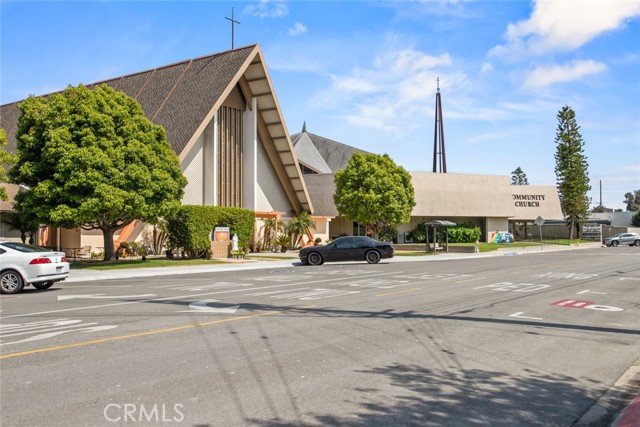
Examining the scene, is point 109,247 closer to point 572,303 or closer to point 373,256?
point 373,256

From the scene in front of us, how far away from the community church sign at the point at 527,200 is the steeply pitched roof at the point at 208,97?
29599 mm

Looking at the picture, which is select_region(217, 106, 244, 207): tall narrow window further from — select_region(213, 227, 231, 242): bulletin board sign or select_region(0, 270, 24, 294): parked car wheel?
select_region(0, 270, 24, 294): parked car wheel

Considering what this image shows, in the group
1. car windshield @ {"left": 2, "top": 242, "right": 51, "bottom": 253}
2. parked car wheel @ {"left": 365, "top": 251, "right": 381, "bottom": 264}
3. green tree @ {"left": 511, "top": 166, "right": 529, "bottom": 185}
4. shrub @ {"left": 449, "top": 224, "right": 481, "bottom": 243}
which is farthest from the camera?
green tree @ {"left": 511, "top": 166, "right": 529, "bottom": 185}

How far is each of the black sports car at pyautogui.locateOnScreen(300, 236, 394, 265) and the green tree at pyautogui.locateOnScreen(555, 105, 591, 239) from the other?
174 feet

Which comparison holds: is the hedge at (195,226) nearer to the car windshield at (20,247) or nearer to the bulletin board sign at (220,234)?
the bulletin board sign at (220,234)

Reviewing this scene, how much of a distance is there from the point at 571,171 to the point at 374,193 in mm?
45249

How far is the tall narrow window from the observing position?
1519 inches

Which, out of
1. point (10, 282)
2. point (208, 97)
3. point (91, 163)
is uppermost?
point (208, 97)

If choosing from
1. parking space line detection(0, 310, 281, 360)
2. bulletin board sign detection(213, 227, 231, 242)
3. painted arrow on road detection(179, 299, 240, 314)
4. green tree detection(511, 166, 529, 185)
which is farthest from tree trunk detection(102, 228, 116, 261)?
green tree detection(511, 166, 529, 185)

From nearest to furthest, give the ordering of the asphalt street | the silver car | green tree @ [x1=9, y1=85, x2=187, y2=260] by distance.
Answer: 1. the asphalt street
2. green tree @ [x1=9, y1=85, x2=187, y2=260]
3. the silver car

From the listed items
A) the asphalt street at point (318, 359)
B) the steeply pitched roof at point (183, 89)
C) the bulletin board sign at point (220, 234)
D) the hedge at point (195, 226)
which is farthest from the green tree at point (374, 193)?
the asphalt street at point (318, 359)

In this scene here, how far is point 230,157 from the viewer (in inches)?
1549

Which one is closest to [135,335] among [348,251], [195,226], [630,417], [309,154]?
[630,417]

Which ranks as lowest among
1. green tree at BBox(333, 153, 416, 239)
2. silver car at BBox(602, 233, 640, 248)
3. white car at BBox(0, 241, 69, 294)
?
silver car at BBox(602, 233, 640, 248)
